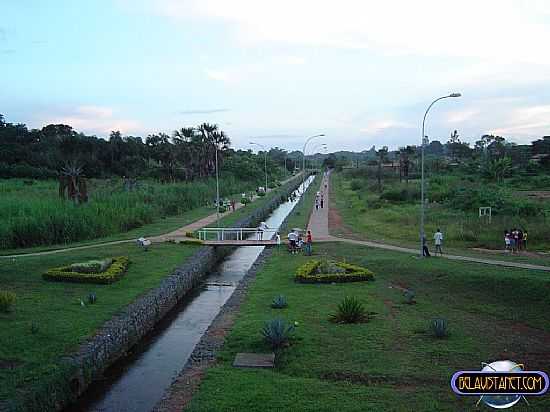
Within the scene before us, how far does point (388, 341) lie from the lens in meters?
15.6

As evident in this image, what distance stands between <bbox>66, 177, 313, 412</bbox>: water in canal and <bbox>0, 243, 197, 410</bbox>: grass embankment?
1.41 metres

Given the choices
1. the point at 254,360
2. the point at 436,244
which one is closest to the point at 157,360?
the point at 254,360

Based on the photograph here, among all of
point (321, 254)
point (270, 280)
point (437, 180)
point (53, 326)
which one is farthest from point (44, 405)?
point (437, 180)

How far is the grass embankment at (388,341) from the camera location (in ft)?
38.9

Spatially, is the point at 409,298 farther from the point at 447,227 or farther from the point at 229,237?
the point at 229,237

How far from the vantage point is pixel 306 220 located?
46.2m

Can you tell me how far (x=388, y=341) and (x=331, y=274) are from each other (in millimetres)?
8308

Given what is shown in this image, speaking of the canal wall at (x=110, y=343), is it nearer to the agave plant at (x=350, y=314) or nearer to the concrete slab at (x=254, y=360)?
the concrete slab at (x=254, y=360)

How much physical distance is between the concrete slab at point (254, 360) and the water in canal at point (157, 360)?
2207 millimetres

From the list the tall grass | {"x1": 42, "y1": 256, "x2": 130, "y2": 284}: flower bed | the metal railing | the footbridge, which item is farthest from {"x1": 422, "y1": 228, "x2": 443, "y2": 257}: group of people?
the tall grass

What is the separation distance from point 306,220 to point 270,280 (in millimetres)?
22182

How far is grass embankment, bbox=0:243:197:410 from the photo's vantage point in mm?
13266

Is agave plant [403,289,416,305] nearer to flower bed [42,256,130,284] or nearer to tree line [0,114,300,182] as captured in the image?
flower bed [42,256,130,284]

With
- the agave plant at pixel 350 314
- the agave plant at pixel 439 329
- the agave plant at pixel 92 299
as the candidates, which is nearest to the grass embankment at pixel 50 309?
the agave plant at pixel 92 299
